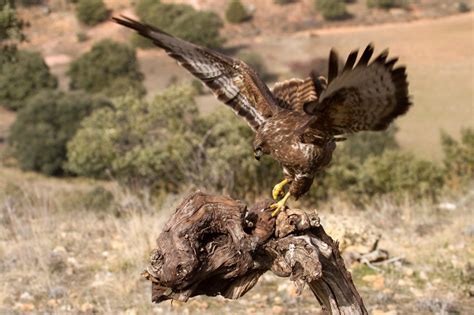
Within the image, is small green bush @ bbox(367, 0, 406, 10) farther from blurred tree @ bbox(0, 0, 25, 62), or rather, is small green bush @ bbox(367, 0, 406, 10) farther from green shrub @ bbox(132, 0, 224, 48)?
blurred tree @ bbox(0, 0, 25, 62)

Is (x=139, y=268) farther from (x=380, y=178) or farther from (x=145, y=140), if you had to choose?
(x=380, y=178)

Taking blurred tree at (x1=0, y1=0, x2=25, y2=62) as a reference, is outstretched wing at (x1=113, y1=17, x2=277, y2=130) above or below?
above

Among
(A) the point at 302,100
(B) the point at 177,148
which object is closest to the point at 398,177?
(B) the point at 177,148

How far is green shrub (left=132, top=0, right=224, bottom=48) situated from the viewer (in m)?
53.9

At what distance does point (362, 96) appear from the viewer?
409 centimetres

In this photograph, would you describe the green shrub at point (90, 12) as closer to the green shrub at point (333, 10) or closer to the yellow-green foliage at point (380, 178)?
the green shrub at point (333, 10)

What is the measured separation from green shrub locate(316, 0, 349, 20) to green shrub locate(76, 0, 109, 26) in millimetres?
19858

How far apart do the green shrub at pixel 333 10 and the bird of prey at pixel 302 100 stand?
58.0 meters

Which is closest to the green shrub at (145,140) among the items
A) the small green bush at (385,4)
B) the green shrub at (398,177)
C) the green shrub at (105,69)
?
the green shrub at (398,177)

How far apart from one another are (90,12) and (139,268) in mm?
58101

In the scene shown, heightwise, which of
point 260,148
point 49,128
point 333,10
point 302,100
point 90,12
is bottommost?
point 90,12

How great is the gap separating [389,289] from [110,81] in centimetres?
3509

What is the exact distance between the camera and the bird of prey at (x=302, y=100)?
393 centimetres

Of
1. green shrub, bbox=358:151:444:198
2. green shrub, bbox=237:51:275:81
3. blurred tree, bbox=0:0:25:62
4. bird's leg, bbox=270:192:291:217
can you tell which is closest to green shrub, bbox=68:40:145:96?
green shrub, bbox=237:51:275:81
